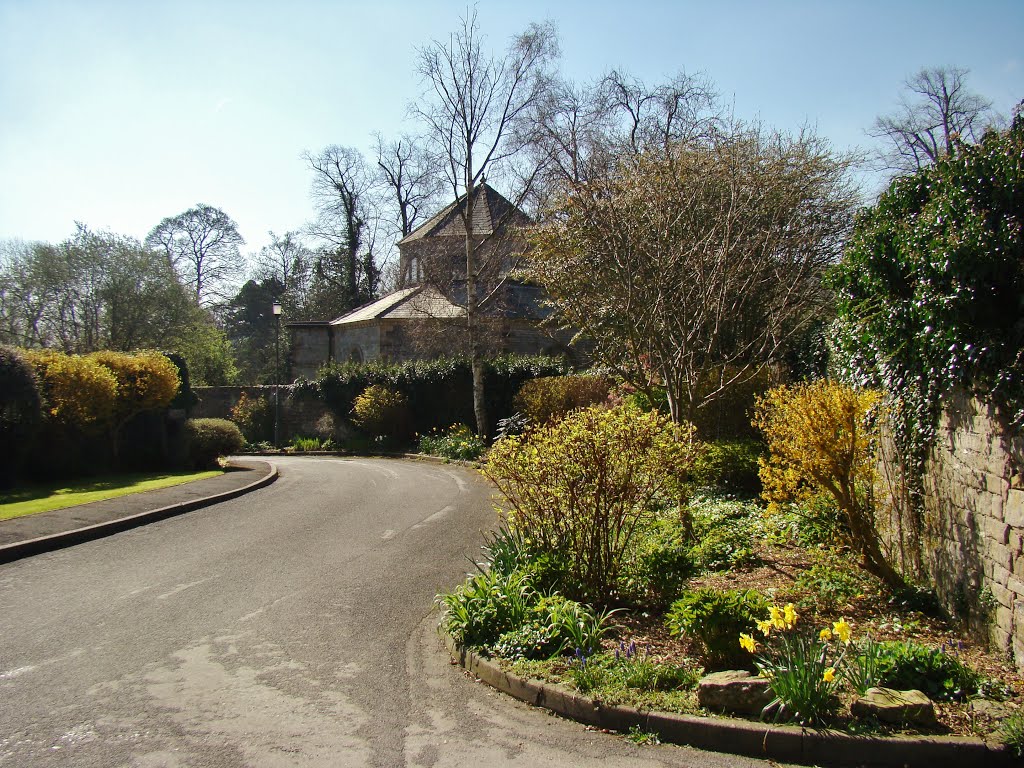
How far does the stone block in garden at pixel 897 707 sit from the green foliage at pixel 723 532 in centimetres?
271

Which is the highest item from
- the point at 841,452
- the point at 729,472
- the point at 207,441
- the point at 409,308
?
the point at 409,308

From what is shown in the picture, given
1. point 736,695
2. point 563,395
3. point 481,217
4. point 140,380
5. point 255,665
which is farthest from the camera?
point 481,217

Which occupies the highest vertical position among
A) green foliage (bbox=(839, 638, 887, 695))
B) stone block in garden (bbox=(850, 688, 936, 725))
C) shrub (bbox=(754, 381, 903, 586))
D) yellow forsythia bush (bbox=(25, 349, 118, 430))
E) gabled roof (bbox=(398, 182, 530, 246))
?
gabled roof (bbox=(398, 182, 530, 246))

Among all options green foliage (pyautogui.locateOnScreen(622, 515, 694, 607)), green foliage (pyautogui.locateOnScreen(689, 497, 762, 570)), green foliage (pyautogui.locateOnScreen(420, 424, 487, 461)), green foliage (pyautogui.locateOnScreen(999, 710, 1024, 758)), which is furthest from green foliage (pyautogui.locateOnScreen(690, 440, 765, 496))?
green foliage (pyautogui.locateOnScreen(420, 424, 487, 461))

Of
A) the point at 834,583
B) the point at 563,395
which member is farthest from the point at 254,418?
the point at 834,583

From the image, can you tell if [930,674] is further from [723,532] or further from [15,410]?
[15,410]

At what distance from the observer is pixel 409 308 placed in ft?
115

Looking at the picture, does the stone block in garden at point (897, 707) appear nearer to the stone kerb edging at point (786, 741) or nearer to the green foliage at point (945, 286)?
the stone kerb edging at point (786, 741)

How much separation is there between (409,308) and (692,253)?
26.4m

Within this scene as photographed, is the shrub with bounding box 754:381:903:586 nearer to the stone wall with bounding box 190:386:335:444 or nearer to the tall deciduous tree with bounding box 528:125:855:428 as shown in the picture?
the tall deciduous tree with bounding box 528:125:855:428

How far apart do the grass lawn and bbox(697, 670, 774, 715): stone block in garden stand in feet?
38.7

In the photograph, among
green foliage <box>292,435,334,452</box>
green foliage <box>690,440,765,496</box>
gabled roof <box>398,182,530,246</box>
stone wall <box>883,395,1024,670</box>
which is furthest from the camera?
green foliage <box>292,435,334,452</box>

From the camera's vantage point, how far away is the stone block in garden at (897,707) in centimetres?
404

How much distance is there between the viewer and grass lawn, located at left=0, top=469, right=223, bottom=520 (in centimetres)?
1304
